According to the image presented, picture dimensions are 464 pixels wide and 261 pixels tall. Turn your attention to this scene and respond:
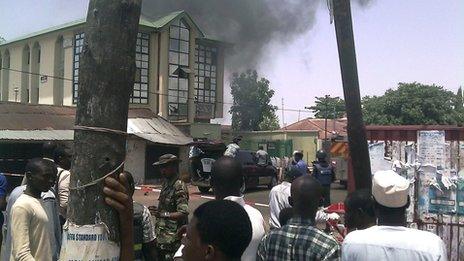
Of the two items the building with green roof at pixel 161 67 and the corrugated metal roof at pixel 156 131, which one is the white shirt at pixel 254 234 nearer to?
the corrugated metal roof at pixel 156 131

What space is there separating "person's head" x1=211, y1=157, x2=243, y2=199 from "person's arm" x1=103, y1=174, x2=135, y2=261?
124 cm

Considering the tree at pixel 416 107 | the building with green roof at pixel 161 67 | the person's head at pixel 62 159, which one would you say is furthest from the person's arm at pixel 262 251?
the tree at pixel 416 107

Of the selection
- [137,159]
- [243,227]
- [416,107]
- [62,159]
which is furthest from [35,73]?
[243,227]

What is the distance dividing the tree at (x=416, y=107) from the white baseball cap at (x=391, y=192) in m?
35.8

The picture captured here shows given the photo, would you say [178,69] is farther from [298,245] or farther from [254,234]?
[298,245]

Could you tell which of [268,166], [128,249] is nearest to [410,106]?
[268,166]

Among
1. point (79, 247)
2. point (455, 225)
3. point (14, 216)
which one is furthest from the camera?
point (455, 225)

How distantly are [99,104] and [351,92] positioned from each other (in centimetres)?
273

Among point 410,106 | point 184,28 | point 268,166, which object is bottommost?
point 268,166

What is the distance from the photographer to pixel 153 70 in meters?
26.8

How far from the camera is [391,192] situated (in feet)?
8.83

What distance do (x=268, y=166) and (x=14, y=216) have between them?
54.4 feet

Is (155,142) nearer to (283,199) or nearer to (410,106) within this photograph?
(283,199)

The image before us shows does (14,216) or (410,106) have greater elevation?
(410,106)
